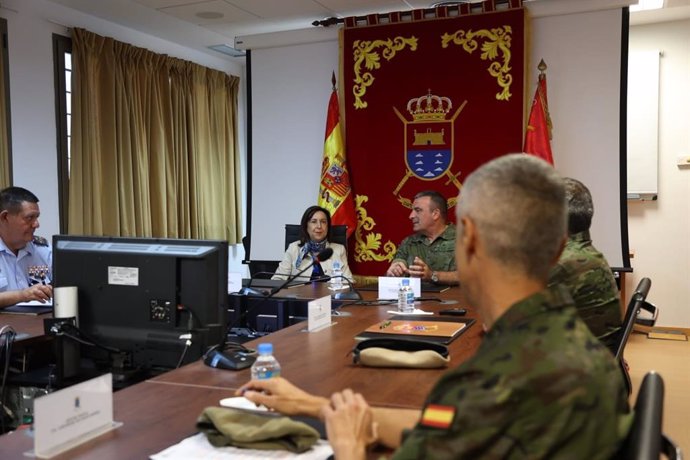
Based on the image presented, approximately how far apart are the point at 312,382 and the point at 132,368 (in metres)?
0.60

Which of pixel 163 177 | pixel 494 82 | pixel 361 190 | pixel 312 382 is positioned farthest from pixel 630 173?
pixel 312 382

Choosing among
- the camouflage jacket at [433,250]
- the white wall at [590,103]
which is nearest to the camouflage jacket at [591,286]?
the camouflage jacket at [433,250]

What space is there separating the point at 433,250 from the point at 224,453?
296cm

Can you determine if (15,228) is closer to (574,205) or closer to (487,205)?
(574,205)

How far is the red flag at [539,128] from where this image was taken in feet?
13.9

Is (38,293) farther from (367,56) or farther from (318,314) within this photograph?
(367,56)

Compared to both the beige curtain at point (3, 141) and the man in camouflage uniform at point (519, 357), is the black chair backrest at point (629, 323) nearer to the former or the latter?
the man in camouflage uniform at point (519, 357)

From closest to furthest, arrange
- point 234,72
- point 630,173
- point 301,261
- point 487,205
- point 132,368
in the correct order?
point 487,205
point 132,368
point 301,261
point 630,173
point 234,72

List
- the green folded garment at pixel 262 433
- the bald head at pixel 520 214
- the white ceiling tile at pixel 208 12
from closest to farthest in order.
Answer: the bald head at pixel 520 214 → the green folded garment at pixel 262 433 → the white ceiling tile at pixel 208 12

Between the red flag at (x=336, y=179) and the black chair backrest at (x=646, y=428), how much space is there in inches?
150

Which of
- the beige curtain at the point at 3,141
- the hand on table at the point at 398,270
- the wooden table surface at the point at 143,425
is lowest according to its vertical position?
the wooden table surface at the point at 143,425

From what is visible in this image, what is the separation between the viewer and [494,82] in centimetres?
445

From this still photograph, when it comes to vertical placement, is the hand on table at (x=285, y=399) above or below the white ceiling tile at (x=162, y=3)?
below

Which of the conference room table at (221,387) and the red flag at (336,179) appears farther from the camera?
the red flag at (336,179)
